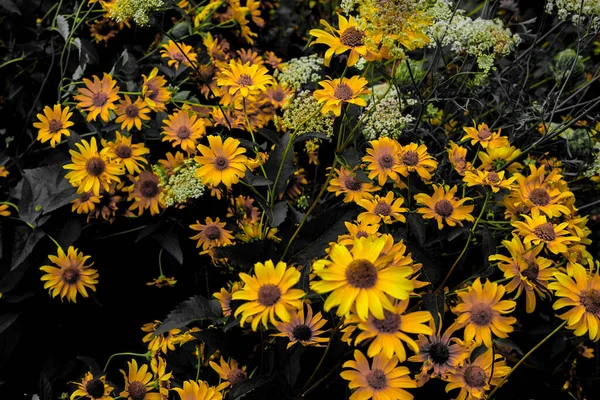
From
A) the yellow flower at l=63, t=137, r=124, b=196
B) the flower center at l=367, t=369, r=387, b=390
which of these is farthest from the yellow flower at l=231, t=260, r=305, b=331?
the yellow flower at l=63, t=137, r=124, b=196

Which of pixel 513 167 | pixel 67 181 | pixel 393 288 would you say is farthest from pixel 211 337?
pixel 513 167

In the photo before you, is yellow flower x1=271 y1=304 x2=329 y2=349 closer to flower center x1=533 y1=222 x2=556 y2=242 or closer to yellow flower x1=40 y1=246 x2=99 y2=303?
flower center x1=533 y1=222 x2=556 y2=242

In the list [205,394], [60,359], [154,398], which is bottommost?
[60,359]

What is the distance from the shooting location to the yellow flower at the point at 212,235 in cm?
162

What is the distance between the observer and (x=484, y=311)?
1165 mm

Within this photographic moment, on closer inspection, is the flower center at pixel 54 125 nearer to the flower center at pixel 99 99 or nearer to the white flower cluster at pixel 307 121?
the flower center at pixel 99 99

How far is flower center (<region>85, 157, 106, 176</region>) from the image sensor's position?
59.7 inches

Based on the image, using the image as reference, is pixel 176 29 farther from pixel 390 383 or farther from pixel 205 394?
pixel 390 383

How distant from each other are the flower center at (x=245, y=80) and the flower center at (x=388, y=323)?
2.32 ft

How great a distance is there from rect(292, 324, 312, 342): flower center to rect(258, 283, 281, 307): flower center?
21 cm

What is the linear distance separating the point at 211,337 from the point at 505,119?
4.54 ft

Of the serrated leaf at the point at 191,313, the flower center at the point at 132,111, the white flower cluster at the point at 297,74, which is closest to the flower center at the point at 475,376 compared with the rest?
the serrated leaf at the point at 191,313

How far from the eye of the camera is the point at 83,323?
6.24 ft

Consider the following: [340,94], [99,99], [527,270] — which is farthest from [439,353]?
[99,99]
